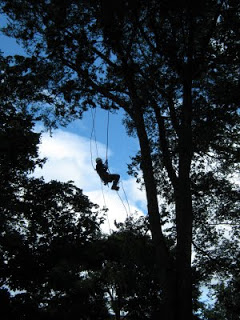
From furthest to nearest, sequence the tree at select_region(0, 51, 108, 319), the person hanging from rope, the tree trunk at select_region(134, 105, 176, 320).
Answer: the tree at select_region(0, 51, 108, 319) → the person hanging from rope → the tree trunk at select_region(134, 105, 176, 320)

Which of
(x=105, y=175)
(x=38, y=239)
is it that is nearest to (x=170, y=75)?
(x=105, y=175)

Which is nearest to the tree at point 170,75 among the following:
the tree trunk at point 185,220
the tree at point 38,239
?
the tree trunk at point 185,220

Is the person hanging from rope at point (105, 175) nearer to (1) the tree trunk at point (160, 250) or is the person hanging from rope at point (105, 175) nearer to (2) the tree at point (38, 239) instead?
(1) the tree trunk at point (160, 250)

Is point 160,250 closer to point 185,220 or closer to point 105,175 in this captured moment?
point 185,220

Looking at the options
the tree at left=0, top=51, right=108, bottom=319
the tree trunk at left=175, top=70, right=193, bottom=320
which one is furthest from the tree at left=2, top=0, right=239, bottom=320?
the tree at left=0, top=51, right=108, bottom=319

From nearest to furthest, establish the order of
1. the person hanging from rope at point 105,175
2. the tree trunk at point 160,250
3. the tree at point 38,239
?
the tree trunk at point 160,250 < the person hanging from rope at point 105,175 < the tree at point 38,239

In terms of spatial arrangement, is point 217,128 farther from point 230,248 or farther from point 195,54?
point 230,248

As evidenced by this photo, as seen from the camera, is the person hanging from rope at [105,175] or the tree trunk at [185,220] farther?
the person hanging from rope at [105,175]

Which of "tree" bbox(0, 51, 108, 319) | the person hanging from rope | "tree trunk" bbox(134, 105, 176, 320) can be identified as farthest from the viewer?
"tree" bbox(0, 51, 108, 319)

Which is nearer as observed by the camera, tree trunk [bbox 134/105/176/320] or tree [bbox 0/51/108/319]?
tree trunk [bbox 134/105/176/320]

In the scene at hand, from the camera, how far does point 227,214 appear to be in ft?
35.7

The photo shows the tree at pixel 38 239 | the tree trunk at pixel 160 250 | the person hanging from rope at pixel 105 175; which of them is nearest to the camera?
the tree trunk at pixel 160 250

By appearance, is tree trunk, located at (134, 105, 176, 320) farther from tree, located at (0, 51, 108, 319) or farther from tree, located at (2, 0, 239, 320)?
tree, located at (0, 51, 108, 319)

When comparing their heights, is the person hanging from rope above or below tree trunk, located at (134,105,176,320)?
above
